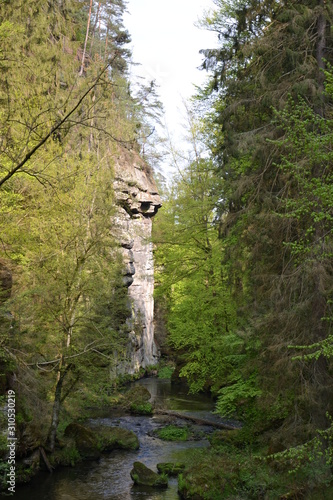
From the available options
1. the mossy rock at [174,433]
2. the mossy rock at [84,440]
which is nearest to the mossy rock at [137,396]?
the mossy rock at [174,433]

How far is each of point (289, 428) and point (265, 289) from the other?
297 centimetres

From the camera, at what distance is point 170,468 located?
12.6 meters

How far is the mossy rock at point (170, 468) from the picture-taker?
12.5 m

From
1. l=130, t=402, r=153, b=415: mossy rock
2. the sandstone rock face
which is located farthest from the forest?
the sandstone rock face

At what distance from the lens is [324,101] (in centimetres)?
1007

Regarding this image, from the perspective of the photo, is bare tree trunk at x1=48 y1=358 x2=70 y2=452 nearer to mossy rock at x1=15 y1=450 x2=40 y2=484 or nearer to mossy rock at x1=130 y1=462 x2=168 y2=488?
mossy rock at x1=15 y1=450 x2=40 y2=484

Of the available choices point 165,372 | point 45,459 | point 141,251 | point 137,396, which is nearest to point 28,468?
point 45,459

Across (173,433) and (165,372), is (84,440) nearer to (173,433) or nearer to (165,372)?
(173,433)

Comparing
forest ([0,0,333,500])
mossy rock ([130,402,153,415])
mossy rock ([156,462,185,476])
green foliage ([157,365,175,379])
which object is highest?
forest ([0,0,333,500])

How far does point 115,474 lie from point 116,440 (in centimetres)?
269

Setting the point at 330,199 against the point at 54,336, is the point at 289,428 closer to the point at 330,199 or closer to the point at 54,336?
the point at 330,199

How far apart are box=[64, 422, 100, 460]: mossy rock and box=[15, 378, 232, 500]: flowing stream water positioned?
0.91 feet

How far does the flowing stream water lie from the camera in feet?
36.0

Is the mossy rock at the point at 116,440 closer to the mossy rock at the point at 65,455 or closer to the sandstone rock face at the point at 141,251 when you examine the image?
the mossy rock at the point at 65,455
